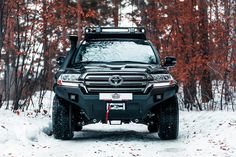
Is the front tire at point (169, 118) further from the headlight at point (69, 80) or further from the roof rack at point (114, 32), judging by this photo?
the roof rack at point (114, 32)

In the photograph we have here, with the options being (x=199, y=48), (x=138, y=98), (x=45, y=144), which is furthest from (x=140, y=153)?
(x=199, y=48)

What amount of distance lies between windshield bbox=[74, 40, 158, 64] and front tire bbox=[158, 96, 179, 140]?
3.89 ft

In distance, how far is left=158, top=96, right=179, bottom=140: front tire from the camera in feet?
26.6

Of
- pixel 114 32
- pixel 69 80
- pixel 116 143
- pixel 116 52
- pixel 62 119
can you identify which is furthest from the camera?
pixel 114 32

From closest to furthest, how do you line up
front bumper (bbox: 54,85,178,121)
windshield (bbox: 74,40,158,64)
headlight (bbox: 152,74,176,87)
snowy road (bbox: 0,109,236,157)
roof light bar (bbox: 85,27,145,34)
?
snowy road (bbox: 0,109,236,157) < front bumper (bbox: 54,85,178,121) < headlight (bbox: 152,74,176,87) < windshield (bbox: 74,40,158,64) < roof light bar (bbox: 85,27,145,34)

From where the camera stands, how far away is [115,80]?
25.4ft

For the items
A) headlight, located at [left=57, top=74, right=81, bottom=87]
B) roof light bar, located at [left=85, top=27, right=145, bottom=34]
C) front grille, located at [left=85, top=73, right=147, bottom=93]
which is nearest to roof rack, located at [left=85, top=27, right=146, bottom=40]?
roof light bar, located at [left=85, top=27, right=145, bottom=34]

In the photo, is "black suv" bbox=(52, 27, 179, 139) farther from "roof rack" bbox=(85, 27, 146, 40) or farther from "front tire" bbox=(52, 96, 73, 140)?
"roof rack" bbox=(85, 27, 146, 40)

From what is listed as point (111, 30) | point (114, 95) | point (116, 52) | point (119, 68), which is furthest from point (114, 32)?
point (114, 95)

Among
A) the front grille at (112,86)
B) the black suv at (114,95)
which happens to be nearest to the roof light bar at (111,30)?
the black suv at (114,95)

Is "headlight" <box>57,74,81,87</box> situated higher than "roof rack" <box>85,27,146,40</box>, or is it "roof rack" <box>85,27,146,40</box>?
"roof rack" <box>85,27,146,40</box>

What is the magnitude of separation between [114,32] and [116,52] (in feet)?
2.34

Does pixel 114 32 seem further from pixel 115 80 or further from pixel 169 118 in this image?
pixel 169 118

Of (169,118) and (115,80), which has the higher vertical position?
(115,80)
